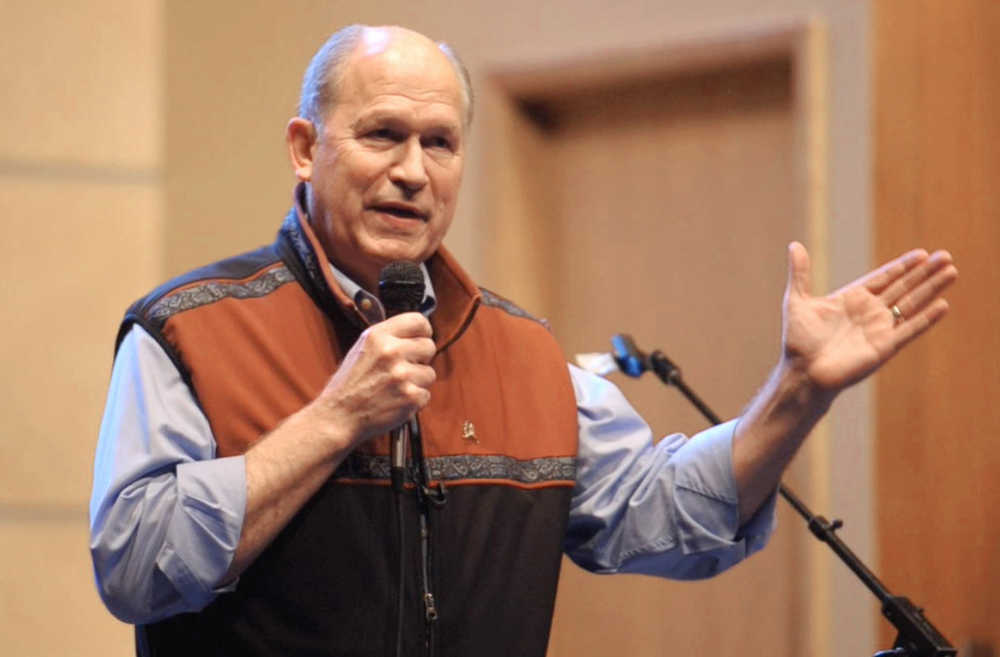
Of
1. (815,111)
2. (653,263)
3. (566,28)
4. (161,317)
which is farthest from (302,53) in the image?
(161,317)

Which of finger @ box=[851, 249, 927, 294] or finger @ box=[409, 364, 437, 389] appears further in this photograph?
finger @ box=[851, 249, 927, 294]

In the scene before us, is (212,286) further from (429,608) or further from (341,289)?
(429,608)

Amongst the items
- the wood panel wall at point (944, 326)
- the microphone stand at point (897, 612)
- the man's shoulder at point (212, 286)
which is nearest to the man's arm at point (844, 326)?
the microphone stand at point (897, 612)

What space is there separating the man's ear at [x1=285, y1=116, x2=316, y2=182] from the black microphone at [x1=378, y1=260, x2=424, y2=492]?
1.21 ft

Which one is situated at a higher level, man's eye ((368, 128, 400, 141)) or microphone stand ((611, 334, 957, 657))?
man's eye ((368, 128, 400, 141))

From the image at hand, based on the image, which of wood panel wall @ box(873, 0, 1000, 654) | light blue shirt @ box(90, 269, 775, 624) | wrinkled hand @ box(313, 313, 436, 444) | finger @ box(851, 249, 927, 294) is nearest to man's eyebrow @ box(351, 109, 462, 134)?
light blue shirt @ box(90, 269, 775, 624)

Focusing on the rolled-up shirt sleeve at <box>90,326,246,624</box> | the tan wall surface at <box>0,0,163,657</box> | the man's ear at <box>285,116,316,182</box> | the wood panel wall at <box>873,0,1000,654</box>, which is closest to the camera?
the rolled-up shirt sleeve at <box>90,326,246,624</box>

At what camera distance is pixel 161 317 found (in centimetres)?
176

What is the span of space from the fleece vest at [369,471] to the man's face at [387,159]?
2.6 inches

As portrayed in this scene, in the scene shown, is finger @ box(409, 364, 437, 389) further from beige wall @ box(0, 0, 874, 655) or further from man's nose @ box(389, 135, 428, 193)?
beige wall @ box(0, 0, 874, 655)

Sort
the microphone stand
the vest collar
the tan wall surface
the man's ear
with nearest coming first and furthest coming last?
the microphone stand → the vest collar → the man's ear → the tan wall surface

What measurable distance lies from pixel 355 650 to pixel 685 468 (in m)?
0.54

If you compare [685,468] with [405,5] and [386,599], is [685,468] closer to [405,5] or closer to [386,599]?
[386,599]

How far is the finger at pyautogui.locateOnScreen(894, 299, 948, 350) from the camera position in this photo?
5.66 feet
